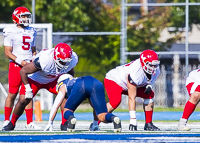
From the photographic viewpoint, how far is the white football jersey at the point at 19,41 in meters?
8.29

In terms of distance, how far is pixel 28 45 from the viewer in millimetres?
8375

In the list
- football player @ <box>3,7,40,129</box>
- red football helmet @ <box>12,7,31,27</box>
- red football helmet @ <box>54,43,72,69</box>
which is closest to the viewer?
red football helmet @ <box>54,43,72,69</box>

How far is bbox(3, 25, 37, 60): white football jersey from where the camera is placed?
829 centimetres

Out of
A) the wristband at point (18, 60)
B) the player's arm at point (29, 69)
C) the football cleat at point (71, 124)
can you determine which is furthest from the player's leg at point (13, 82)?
the football cleat at point (71, 124)

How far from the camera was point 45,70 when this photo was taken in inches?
297

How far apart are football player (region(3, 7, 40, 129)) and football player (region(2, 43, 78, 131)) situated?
0.26 metres

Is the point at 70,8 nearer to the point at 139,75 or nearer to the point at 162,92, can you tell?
the point at 162,92

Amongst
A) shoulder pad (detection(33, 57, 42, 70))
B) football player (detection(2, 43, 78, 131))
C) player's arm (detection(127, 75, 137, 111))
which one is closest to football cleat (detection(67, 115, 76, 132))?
football player (detection(2, 43, 78, 131))

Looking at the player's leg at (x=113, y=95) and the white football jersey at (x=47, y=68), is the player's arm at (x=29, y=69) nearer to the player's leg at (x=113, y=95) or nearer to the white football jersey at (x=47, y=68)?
the white football jersey at (x=47, y=68)

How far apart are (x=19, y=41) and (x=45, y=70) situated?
100cm

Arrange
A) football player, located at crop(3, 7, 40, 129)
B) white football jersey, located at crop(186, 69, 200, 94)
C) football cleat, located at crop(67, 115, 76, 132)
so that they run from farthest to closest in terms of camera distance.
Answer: football player, located at crop(3, 7, 40, 129), white football jersey, located at crop(186, 69, 200, 94), football cleat, located at crop(67, 115, 76, 132)

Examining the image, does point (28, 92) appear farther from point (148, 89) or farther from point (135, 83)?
point (148, 89)

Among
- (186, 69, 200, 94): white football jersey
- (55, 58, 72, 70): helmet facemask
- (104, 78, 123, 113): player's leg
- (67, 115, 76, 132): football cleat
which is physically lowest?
(67, 115, 76, 132): football cleat

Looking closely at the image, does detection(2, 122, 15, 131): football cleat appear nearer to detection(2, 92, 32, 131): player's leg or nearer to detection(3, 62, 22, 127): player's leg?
detection(2, 92, 32, 131): player's leg
